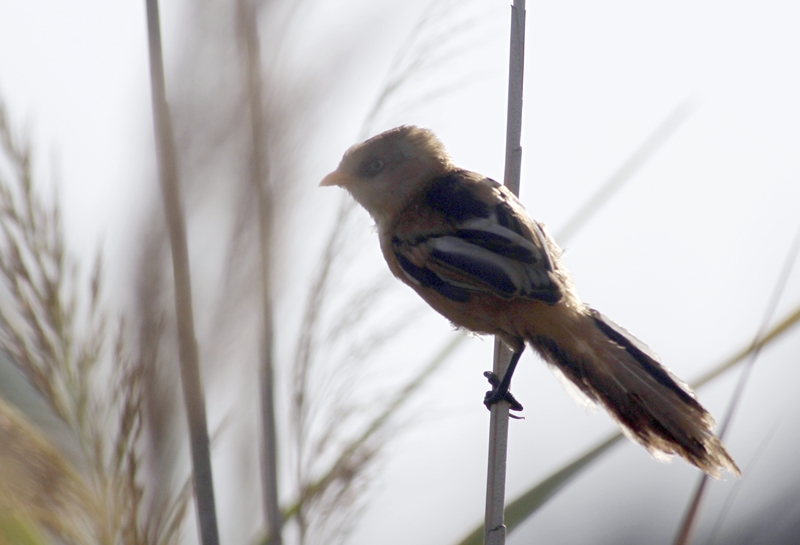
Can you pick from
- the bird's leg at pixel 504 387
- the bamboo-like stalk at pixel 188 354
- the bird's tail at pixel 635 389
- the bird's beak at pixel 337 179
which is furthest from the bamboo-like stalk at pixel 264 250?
the bird's beak at pixel 337 179

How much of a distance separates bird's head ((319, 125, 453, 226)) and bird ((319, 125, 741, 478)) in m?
0.03

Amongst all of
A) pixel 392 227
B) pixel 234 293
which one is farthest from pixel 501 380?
pixel 234 293

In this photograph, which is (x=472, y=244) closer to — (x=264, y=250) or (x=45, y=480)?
(x=264, y=250)

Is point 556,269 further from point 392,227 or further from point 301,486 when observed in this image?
point 301,486

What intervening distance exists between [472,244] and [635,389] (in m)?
0.55

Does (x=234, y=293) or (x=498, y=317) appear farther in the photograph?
(x=498, y=317)

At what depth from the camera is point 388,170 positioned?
8.58ft

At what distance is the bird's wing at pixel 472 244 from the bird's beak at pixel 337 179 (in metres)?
0.23

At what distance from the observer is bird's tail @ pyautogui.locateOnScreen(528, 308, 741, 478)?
1846 millimetres

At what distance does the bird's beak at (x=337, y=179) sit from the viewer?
2535mm

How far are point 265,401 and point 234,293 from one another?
242 mm

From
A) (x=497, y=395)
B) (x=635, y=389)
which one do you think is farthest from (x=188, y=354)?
(x=635, y=389)

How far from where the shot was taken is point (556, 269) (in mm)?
2229

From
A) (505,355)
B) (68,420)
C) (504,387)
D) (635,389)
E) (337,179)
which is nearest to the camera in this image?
(68,420)
